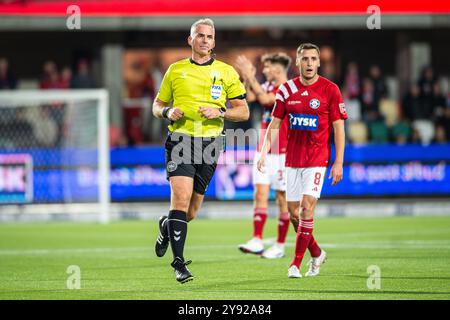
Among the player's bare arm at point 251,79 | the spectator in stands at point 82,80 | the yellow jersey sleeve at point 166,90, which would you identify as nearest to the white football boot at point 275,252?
the player's bare arm at point 251,79

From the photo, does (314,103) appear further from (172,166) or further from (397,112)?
(397,112)

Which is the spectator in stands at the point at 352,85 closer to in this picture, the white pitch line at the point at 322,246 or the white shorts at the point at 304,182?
the white pitch line at the point at 322,246

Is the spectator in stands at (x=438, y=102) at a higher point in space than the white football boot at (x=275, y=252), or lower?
higher

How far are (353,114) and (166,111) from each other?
45.9 feet

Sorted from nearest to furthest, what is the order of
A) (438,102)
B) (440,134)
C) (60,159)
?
1. (60,159)
2. (440,134)
3. (438,102)

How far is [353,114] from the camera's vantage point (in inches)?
911

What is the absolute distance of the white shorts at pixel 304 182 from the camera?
1012cm

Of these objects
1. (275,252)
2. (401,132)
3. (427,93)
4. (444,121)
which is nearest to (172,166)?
(275,252)

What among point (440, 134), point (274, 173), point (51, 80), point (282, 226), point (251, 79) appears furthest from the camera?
point (51, 80)

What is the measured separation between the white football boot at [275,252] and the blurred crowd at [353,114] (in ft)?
31.8

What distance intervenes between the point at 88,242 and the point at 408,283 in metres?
6.64

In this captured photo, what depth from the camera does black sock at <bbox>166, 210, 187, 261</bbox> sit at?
9453 mm

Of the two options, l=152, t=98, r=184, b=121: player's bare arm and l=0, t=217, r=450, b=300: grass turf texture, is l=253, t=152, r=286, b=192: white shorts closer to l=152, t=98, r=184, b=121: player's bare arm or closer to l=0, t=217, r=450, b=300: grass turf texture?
l=0, t=217, r=450, b=300: grass turf texture

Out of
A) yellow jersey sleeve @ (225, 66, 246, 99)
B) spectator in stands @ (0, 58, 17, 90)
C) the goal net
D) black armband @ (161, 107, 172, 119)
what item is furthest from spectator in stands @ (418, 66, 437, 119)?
black armband @ (161, 107, 172, 119)
